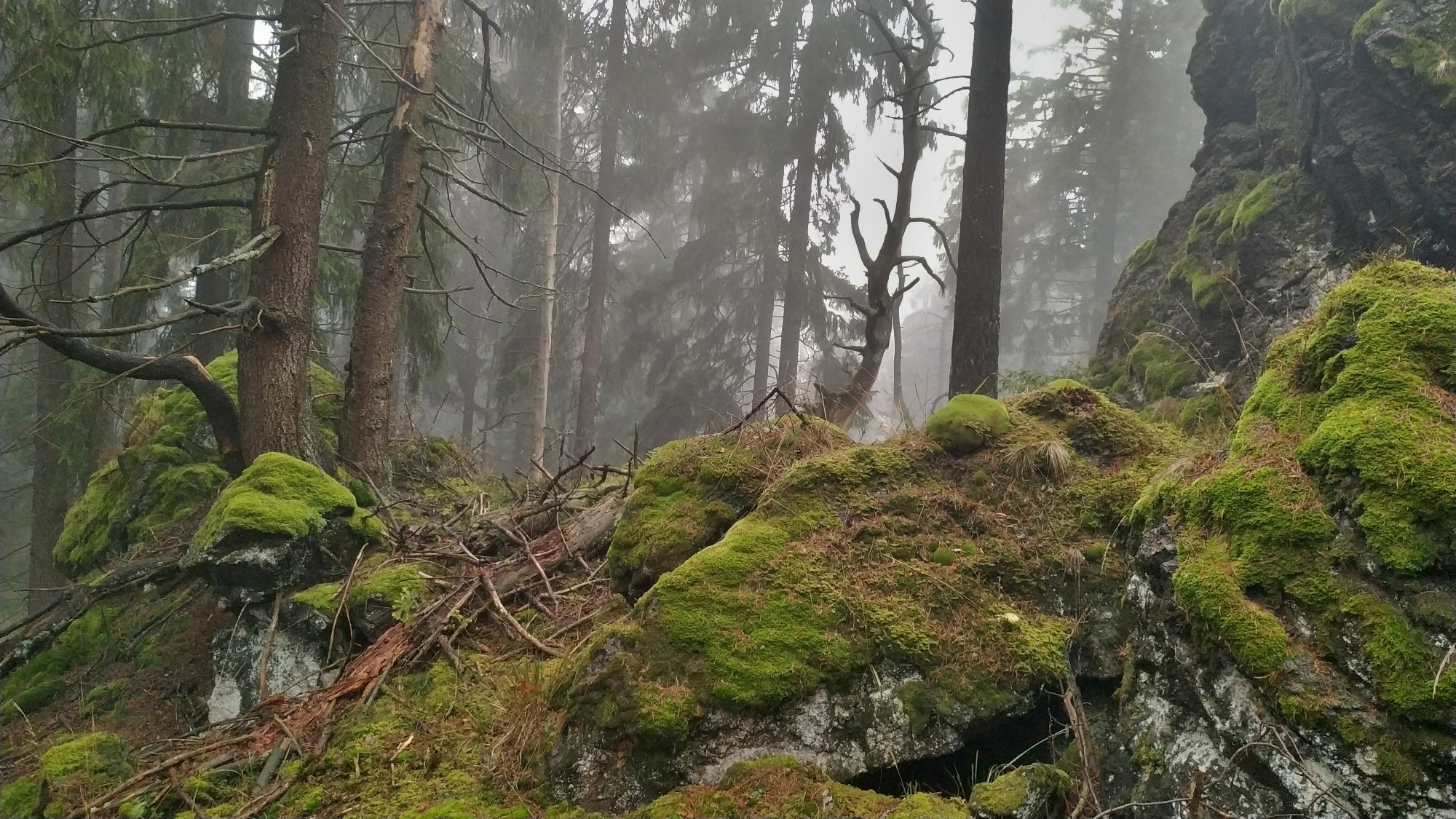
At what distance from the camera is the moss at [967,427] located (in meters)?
4.12

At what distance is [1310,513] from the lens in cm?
251

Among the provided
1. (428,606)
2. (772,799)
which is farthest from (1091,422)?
(428,606)

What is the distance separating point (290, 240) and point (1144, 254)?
9789 mm

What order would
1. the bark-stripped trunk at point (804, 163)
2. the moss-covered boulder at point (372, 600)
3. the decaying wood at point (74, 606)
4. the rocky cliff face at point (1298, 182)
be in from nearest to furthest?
the moss-covered boulder at point (372, 600)
the decaying wood at point (74, 606)
the rocky cliff face at point (1298, 182)
the bark-stripped trunk at point (804, 163)

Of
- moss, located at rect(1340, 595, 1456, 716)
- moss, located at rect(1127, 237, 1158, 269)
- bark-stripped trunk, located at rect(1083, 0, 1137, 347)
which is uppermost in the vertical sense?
bark-stripped trunk, located at rect(1083, 0, 1137, 347)

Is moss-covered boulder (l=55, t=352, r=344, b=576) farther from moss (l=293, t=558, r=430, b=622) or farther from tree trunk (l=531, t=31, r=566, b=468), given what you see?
tree trunk (l=531, t=31, r=566, b=468)

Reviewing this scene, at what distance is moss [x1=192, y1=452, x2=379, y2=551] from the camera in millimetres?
4652

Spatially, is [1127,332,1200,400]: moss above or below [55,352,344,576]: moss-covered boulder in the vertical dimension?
above

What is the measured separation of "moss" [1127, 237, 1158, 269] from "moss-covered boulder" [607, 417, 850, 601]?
6855 millimetres

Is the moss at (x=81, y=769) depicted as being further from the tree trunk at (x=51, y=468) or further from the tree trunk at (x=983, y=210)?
the tree trunk at (x=51, y=468)

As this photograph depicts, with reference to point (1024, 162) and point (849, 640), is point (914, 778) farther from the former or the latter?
point (1024, 162)

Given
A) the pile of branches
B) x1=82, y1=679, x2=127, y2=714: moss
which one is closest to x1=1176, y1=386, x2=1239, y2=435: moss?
the pile of branches

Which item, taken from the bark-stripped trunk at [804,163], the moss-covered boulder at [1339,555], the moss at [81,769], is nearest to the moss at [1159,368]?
the moss-covered boulder at [1339,555]

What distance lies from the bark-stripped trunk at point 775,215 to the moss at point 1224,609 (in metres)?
15.2
